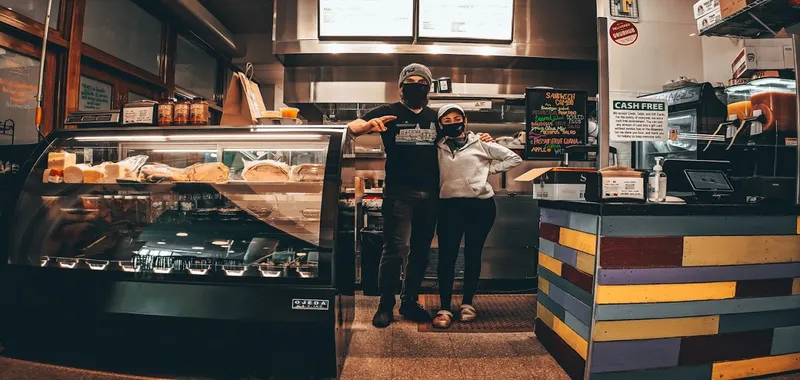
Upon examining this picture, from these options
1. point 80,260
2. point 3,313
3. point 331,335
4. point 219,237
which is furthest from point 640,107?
point 3,313

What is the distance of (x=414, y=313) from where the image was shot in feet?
8.87

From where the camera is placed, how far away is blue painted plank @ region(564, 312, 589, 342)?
1.78 metres

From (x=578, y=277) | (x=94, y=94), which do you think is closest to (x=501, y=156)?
(x=578, y=277)

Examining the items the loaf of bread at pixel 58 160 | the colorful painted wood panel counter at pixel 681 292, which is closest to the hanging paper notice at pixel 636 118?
the colorful painted wood panel counter at pixel 681 292

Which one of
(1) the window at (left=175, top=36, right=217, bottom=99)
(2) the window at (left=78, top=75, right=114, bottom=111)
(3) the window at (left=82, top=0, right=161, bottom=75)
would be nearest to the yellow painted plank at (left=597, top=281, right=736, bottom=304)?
(2) the window at (left=78, top=75, right=114, bottom=111)

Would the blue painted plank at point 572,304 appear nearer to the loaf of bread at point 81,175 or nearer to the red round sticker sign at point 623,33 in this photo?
the red round sticker sign at point 623,33

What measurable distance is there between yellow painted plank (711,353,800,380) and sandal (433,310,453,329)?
56.7 inches

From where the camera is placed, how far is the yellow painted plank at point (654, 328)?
5.66ft

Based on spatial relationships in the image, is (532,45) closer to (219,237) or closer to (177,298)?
(219,237)

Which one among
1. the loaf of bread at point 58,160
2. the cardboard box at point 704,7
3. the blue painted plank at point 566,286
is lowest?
the blue painted plank at point 566,286

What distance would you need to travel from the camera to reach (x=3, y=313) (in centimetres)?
195

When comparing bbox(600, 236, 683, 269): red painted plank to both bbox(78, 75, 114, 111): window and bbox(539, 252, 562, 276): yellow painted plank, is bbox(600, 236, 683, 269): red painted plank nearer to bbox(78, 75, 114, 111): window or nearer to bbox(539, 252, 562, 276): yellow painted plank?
bbox(539, 252, 562, 276): yellow painted plank

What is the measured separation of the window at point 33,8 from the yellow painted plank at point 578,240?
14.4 feet

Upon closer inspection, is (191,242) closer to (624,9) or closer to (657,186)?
(657,186)
